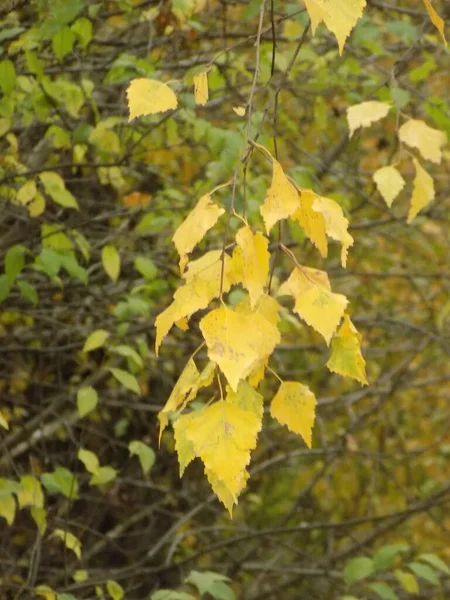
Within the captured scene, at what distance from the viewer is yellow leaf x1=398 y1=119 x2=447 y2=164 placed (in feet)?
6.24

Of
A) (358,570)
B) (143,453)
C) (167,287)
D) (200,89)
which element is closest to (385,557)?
(358,570)

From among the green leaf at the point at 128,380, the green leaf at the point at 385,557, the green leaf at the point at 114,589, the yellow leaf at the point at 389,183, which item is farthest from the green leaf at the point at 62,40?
the green leaf at the point at 385,557

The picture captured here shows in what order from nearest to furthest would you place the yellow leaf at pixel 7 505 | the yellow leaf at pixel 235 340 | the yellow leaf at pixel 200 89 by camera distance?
the yellow leaf at pixel 235 340
the yellow leaf at pixel 200 89
the yellow leaf at pixel 7 505

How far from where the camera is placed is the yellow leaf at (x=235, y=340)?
1.13m

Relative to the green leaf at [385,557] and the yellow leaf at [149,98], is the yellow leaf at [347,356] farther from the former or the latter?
the green leaf at [385,557]

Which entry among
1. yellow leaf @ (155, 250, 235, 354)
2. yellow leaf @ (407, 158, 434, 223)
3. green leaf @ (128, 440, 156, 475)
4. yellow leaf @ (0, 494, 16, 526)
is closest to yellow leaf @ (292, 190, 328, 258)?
yellow leaf @ (155, 250, 235, 354)

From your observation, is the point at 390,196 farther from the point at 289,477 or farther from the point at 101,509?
the point at 289,477

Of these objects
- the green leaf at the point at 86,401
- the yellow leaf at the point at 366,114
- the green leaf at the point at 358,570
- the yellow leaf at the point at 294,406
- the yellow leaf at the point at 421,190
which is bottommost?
the green leaf at the point at 358,570

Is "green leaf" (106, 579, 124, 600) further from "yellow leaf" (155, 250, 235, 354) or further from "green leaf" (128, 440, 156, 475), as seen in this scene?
"yellow leaf" (155, 250, 235, 354)

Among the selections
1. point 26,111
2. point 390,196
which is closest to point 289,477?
point 26,111

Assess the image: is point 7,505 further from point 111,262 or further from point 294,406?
point 294,406

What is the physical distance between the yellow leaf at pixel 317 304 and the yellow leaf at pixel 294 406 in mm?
150

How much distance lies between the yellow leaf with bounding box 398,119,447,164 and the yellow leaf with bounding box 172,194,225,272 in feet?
2.39

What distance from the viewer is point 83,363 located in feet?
13.2
